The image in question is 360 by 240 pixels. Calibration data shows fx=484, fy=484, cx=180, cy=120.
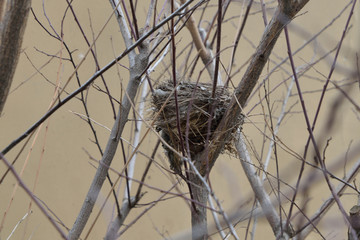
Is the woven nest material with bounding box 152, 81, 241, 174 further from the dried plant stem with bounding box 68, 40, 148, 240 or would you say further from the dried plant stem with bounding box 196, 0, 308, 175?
the dried plant stem with bounding box 68, 40, 148, 240

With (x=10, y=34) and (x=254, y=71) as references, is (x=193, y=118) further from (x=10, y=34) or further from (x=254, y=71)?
(x=10, y=34)

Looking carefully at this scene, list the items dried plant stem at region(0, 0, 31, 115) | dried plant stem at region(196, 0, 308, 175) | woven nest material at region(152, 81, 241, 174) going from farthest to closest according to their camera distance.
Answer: woven nest material at region(152, 81, 241, 174), dried plant stem at region(196, 0, 308, 175), dried plant stem at region(0, 0, 31, 115)

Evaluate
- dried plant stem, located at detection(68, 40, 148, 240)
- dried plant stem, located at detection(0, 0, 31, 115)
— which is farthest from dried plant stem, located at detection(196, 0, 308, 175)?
dried plant stem, located at detection(0, 0, 31, 115)

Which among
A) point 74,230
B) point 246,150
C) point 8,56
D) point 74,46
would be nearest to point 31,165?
point 74,46

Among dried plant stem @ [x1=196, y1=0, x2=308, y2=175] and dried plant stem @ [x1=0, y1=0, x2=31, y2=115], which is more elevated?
dried plant stem @ [x1=0, y1=0, x2=31, y2=115]

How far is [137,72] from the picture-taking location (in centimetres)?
121

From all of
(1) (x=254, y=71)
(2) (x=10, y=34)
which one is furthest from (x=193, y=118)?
(2) (x=10, y=34)

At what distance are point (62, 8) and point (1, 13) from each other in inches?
82.6

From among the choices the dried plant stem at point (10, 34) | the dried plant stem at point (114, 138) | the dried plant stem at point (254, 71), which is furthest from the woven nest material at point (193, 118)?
the dried plant stem at point (10, 34)

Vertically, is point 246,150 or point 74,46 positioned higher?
point 74,46

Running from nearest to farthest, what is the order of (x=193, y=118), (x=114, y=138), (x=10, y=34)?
(x=10, y=34)
(x=114, y=138)
(x=193, y=118)

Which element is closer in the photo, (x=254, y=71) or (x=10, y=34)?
(x=10, y=34)

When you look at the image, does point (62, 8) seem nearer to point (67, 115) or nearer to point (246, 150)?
point (67, 115)

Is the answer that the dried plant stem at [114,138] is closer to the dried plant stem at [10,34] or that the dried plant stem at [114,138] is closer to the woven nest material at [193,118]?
the woven nest material at [193,118]
